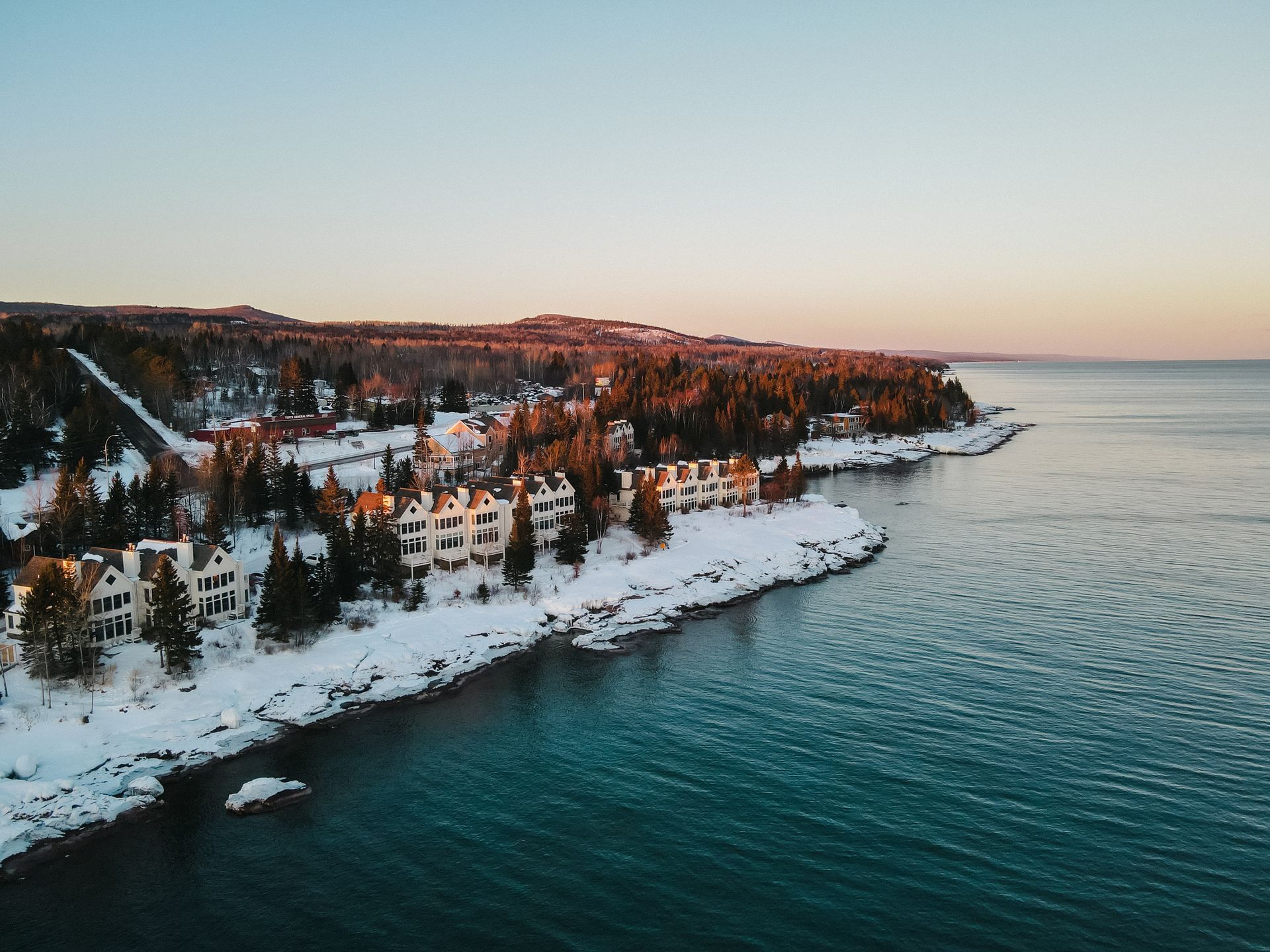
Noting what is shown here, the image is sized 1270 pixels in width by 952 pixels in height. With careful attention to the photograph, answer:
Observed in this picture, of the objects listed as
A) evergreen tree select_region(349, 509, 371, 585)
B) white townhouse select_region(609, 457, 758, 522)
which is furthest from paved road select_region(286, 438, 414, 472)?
white townhouse select_region(609, 457, 758, 522)

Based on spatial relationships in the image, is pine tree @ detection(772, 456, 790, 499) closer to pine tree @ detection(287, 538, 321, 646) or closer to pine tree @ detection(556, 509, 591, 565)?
pine tree @ detection(556, 509, 591, 565)

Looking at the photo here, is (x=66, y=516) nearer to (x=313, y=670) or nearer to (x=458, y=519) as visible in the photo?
(x=313, y=670)

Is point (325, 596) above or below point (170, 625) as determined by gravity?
below

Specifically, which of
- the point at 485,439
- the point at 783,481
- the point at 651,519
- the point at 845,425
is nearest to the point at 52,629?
the point at 651,519

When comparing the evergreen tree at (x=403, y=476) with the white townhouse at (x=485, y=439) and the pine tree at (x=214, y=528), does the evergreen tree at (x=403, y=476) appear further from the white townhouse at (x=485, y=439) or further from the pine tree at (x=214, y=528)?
the pine tree at (x=214, y=528)

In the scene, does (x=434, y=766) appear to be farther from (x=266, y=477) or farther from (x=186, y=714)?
(x=266, y=477)

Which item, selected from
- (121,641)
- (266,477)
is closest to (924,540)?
(266,477)

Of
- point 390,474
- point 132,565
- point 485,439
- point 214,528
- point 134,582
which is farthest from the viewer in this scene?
point 485,439
